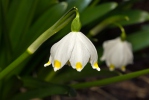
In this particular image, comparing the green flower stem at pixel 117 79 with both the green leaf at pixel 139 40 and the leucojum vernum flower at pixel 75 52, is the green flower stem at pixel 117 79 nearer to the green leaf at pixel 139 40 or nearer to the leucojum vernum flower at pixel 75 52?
the leucojum vernum flower at pixel 75 52

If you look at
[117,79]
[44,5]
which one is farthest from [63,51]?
[44,5]

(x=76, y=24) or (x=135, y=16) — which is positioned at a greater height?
(x=76, y=24)

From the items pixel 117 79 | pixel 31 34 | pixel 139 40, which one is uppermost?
pixel 31 34

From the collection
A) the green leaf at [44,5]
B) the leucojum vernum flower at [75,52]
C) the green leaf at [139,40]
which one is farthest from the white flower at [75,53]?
the green leaf at [139,40]

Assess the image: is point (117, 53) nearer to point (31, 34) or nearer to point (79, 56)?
point (31, 34)

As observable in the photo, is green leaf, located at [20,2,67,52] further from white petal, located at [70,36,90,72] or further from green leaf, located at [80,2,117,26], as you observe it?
white petal, located at [70,36,90,72]

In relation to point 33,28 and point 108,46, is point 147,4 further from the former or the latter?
point 33,28

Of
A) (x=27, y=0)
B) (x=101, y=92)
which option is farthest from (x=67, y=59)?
(x=101, y=92)

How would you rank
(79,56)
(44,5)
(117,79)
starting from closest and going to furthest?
(79,56) < (117,79) < (44,5)
